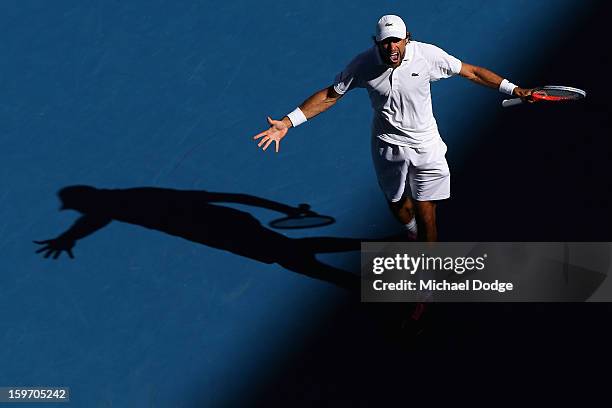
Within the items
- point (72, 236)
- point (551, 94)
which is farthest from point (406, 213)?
point (72, 236)

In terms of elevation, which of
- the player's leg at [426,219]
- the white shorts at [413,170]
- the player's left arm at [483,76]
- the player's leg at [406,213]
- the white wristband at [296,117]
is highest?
the player's left arm at [483,76]

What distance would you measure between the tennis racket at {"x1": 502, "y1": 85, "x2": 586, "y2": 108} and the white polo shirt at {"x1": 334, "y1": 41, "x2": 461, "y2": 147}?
0.51 metres

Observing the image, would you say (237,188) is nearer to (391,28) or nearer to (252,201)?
(252,201)

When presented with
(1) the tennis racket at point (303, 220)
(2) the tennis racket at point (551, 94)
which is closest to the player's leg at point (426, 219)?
(1) the tennis racket at point (303, 220)

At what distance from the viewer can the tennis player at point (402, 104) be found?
27.0 ft

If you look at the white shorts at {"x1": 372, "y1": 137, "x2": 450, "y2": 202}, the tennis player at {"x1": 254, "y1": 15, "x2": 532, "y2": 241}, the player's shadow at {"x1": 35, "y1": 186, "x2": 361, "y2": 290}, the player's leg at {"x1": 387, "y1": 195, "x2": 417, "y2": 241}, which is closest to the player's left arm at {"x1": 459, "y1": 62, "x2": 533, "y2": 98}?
the tennis player at {"x1": 254, "y1": 15, "x2": 532, "y2": 241}

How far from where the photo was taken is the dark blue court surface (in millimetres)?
9031

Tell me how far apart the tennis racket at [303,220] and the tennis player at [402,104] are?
1067 mm

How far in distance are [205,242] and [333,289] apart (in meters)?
1.35

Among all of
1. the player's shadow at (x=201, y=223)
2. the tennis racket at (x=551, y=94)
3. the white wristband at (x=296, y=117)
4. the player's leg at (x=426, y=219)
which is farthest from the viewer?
the player's shadow at (x=201, y=223)

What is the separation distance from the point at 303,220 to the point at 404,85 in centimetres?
221

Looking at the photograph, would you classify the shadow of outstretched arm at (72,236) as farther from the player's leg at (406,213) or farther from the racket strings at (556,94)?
the racket strings at (556,94)

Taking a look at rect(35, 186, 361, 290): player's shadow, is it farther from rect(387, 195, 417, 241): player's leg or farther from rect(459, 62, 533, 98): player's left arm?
rect(459, 62, 533, 98): player's left arm

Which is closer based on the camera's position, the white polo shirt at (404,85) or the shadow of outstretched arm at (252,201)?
the white polo shirt at (404,85)
